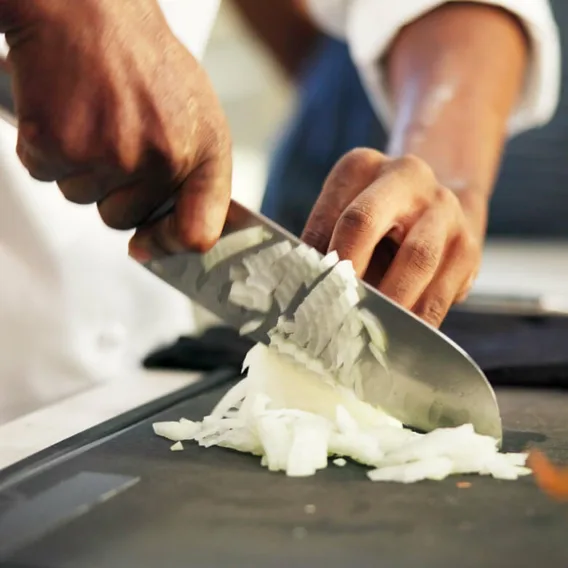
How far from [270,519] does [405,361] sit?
0.21 metres

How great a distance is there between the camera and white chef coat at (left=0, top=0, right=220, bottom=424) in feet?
3.05

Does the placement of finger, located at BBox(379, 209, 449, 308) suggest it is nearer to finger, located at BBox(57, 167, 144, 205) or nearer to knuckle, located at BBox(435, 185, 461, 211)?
knuckle, located at BBox(435, 185, 461, 211)

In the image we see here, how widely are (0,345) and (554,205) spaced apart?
1.28m

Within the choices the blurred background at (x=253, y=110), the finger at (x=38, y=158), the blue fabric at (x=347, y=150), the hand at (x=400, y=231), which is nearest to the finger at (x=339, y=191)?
the hand at (x=400, y=231)

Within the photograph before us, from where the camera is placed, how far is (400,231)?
32.3 inches

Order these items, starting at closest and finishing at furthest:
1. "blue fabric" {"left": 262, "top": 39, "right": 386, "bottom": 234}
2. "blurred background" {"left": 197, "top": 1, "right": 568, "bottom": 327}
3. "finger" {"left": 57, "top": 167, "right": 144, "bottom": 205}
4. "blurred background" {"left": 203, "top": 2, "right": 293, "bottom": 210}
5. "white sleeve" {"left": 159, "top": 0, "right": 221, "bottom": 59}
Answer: "finger" {"left": 57, "top": 167, "right": 144, "bottom": 205} < "white sleeve" {"left": 159, "top": 0, "right": 221, "bottom": 59} < "blue fabric" {"left": 262, "top": 39, "right": 386, "bottom": 234} < "blurred background" {"left": 197, "top": 1, "right": 568, "bottom": 327} < "blurred background" {"left": 203, "top": 2, "right": 293, "bottom": 210}

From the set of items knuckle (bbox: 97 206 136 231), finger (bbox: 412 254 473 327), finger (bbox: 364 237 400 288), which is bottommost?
finger (bbox: 412 254 473 327)

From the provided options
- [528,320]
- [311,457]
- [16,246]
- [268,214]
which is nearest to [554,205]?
[268,214]

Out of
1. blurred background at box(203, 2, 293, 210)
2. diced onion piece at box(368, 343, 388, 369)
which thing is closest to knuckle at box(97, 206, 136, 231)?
diced onion piece at box(368, 343, 388, 369)

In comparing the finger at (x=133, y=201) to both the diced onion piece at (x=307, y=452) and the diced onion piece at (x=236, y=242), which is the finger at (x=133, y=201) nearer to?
the diced onion piece at (x=236, y=242)

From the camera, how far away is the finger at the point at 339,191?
83cm

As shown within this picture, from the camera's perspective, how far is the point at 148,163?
56 centimetres

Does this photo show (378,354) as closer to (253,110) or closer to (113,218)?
(113,218)

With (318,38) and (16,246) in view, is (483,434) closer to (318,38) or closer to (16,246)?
(16,246)
